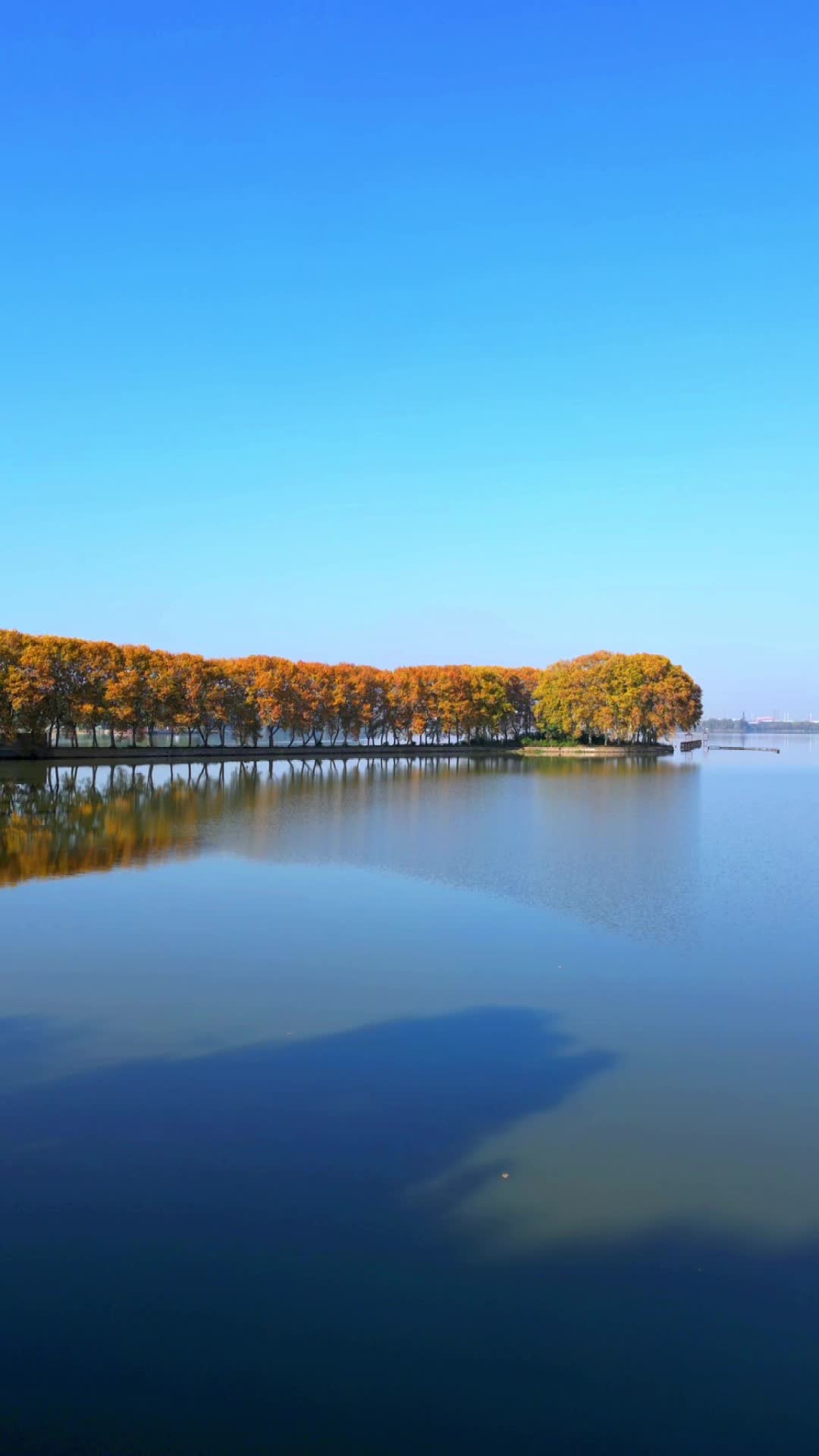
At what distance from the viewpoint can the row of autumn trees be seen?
76.5m

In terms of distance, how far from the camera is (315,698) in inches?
4065

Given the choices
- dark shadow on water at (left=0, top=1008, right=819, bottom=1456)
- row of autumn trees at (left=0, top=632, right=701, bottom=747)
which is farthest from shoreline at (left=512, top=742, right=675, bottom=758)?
dark shadow on water at (left=0, top=1008, right=819, bottom=1456)

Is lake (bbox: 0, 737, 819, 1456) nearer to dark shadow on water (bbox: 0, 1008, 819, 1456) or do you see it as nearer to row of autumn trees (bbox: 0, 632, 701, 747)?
dark shadow on water (bbox: 0, 1008, 819, 1456)

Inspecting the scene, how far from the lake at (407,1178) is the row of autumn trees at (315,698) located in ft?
200

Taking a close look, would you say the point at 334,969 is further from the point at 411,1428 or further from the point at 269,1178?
the point at 411,1428

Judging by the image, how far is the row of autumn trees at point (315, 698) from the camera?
76.5 metres

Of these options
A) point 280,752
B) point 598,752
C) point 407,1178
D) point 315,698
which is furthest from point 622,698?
point 407,1178

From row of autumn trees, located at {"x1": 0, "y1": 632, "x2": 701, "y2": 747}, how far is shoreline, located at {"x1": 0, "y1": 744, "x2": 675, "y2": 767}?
1.46 meters

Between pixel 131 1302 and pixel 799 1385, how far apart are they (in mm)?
3659

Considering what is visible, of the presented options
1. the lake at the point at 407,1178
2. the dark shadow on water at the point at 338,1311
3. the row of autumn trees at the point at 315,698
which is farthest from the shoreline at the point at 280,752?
the dark shadow on water at the point at 338,1311

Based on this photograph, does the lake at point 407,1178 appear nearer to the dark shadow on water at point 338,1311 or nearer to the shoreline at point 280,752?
the dark shadow on water at point 338,1311

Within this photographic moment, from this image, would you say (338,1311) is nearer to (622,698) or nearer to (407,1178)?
(407,1178)

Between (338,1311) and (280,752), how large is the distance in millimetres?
94262

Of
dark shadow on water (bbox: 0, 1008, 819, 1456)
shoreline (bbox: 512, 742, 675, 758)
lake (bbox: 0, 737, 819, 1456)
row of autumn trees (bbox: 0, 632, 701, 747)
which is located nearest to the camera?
dark shadow on water (bbox: 0, 1008, 819, 1456)
